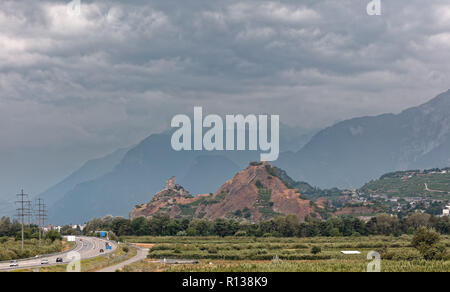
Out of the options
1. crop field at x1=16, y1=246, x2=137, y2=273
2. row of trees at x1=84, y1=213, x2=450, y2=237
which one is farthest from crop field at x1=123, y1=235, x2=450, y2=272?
row of trees at x1=84, y1=213, x2=450, y2=237

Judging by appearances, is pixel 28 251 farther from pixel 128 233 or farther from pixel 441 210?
pixel 441 210

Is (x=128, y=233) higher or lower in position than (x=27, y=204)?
lower

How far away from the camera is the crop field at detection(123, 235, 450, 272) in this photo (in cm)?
6088

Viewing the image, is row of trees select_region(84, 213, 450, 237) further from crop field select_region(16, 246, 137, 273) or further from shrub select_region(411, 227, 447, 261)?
crop field select_region(16, 246, 137, 273)

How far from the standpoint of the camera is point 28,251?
80.3 meters

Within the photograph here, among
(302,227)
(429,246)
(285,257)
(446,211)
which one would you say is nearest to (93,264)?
(285,257)

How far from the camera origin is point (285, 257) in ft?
265

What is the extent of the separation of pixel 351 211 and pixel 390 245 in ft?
327

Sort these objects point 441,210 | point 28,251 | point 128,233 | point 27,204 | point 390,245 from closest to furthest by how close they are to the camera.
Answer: point 28,251, point 390,245, point 27,204, point 128,233, point 441,210

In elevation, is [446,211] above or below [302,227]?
below

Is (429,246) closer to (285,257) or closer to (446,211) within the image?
(285,257)
